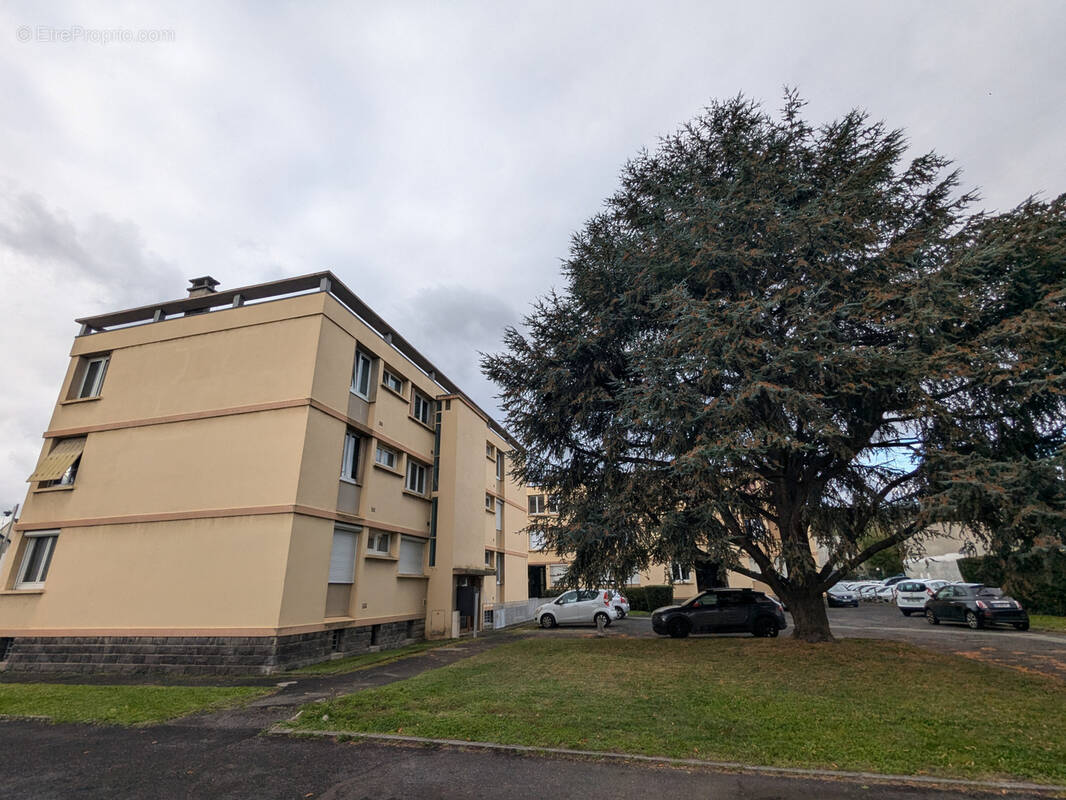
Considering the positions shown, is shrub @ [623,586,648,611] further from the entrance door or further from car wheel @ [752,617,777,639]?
car wheel @ [752,617,777,639]

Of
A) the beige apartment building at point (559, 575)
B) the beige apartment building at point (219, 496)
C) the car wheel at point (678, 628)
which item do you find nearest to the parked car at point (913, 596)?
the beige apartment building at point (559, 575)

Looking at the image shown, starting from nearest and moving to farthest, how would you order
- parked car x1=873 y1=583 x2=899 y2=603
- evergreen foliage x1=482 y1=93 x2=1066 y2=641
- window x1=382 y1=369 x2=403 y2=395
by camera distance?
evergreen foliage x1=482 y1=93 x2=1066 y2=641 → window x1=382 y1=369 x2=403 y2=395 → parked car x1=873 y1=583 x2=899 y2=603

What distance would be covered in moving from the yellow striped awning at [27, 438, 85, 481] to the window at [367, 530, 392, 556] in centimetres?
921

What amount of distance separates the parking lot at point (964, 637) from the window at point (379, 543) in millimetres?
9639

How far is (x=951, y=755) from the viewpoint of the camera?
530cm

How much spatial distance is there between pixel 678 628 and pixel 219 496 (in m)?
14.8

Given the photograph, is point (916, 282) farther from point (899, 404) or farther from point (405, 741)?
point (405, 741)

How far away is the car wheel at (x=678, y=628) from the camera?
56.0 feet

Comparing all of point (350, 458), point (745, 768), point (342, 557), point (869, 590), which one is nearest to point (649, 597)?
point (869, 590)

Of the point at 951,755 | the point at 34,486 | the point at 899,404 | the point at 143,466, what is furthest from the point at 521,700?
the point at 34,486

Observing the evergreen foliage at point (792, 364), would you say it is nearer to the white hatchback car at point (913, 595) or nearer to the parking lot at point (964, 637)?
the parking lot at point (964, 637)

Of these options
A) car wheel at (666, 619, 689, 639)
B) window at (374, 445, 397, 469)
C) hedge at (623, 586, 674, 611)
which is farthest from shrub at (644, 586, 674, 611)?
window at (374, 445, 397, 469)

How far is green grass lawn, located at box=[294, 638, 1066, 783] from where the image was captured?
543 centimetres

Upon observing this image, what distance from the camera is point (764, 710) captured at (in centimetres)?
711
